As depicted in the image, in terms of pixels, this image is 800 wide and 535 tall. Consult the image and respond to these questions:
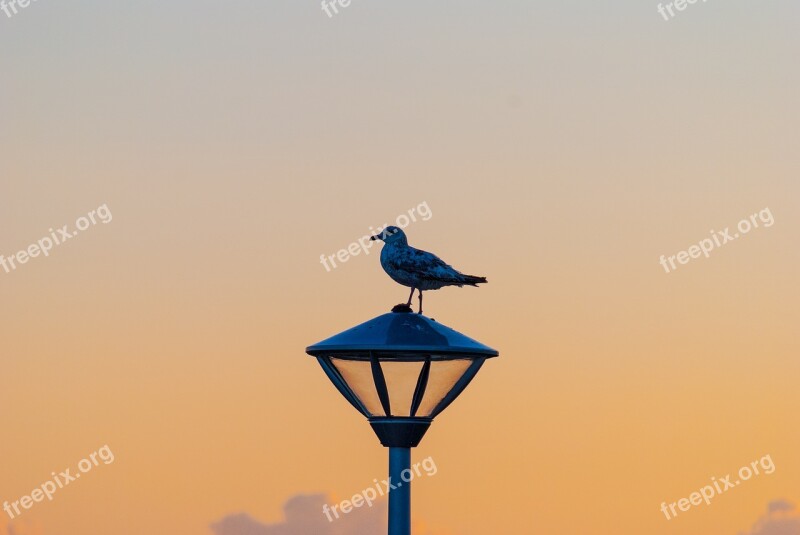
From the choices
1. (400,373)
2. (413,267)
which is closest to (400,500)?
(400,373)

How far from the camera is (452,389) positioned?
9.79 m

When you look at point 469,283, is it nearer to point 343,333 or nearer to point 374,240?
point 374,240

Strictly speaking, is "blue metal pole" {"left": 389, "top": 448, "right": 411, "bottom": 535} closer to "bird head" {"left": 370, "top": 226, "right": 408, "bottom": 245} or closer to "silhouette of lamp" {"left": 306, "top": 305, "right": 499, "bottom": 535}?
"silhouette of lamp" {"left": 306, "top": 305, "right": 499, "bottom": 535}

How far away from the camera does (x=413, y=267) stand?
11531 millimetres

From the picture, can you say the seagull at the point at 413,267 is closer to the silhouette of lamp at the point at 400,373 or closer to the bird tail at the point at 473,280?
the bird tail at the point at 473,280

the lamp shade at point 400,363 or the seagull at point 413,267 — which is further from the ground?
the seagull at point 413,267

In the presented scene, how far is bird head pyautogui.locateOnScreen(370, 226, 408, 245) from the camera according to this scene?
1180 centimetres

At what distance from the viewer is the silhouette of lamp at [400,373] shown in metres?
9.50

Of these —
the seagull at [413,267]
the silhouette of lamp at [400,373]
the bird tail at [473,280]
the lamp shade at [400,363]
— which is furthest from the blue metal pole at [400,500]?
the bird tail at [473,280]

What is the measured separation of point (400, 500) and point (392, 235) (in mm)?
3168

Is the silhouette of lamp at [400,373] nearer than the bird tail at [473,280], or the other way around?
the silhouette of lamp at [400,373]

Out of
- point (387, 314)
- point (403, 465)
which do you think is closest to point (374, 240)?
point (387, 314)

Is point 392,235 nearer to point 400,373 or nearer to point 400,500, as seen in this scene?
point 400,373

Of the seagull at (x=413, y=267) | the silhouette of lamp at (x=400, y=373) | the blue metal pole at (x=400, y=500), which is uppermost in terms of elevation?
the seagull at (x=413, y=267)
